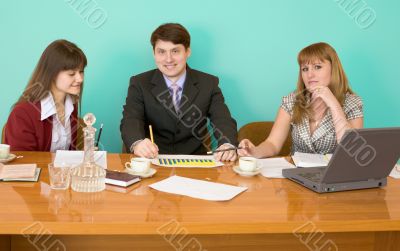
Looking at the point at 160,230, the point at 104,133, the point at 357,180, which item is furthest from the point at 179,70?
the point at 160,230

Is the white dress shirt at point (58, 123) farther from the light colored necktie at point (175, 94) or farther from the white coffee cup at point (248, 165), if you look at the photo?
the white coffee cup at point (248, 165)

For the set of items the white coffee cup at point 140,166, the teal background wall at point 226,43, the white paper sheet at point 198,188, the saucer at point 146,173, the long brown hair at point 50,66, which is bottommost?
the white paper sheet at point 198,188

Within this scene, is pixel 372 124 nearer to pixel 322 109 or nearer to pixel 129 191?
pixel 322 109

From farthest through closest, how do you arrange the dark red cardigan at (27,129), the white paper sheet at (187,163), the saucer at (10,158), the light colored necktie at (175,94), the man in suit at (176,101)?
the light colored necktie at (175,94)
the man in suit at (176,101)
the dark red cardigan at (27,129)
the white paper sheet at (187,163)
the saucer at (10,158)

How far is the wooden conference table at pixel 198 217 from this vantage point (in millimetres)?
1220

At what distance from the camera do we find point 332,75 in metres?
2.46

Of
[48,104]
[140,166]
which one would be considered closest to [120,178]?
[140,166]

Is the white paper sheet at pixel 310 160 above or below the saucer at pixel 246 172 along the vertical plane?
above

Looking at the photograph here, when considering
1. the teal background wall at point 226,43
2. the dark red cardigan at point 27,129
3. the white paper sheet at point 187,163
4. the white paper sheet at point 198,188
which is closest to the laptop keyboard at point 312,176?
the white paper sheet at point 198,188

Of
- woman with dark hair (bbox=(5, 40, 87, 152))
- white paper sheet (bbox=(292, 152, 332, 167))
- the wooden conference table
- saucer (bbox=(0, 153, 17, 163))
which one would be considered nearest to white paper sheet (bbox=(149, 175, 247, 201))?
the wooden conference table

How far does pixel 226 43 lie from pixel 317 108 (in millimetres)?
818

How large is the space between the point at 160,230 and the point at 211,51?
6.36ft

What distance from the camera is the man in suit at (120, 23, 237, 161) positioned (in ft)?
8.14

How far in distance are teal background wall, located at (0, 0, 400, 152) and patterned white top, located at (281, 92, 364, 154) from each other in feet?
2.24
